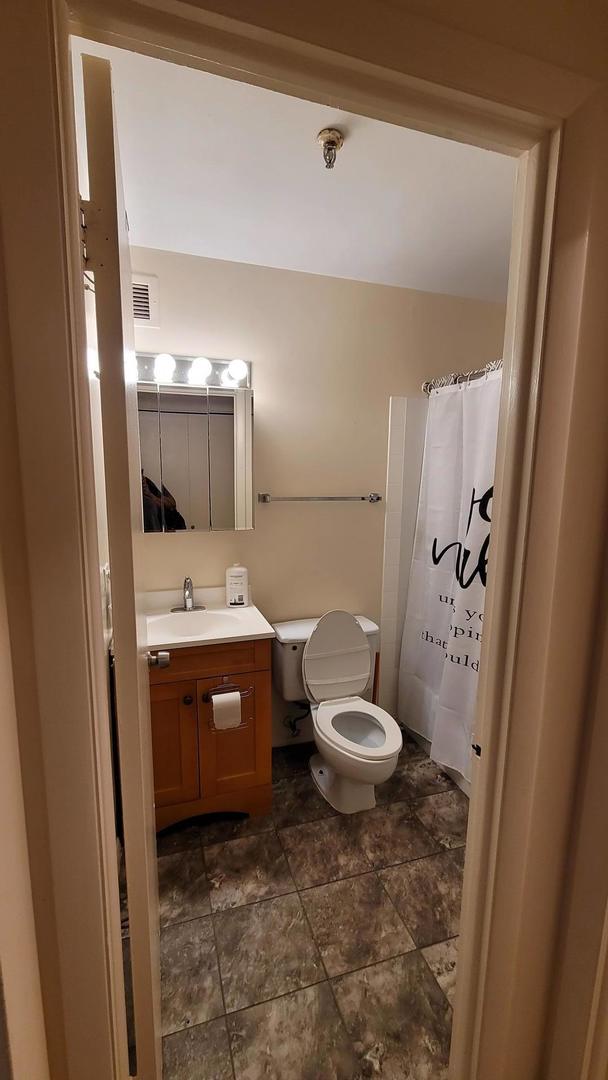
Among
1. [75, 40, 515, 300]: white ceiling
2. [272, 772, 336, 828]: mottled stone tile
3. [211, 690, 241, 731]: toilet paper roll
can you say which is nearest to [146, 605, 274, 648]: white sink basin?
[211, 690, 241, 731]: toilet paper roll

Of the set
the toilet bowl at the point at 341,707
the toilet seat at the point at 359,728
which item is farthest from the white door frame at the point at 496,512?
the toilet bowl at the point at 341,707

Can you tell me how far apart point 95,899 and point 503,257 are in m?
2.40

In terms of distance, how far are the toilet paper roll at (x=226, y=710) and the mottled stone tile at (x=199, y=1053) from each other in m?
0.80

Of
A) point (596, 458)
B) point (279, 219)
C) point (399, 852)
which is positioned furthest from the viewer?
point (399, 852)

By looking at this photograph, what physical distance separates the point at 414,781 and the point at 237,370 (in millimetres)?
2158

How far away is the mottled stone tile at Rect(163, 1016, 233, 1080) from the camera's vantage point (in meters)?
1.08

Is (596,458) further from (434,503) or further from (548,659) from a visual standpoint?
(434,503)

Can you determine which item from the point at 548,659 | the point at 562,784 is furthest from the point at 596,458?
the point at 562,784

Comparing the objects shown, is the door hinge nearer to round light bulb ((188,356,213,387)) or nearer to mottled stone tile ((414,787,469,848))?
round light bulb ((188,356,213,387))

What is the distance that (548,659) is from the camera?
2.52 feet

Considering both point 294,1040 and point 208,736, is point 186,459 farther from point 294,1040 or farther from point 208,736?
point 294,1040

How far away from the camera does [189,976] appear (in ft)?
4.25

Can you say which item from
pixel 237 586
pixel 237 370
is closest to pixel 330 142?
pixel 237 370

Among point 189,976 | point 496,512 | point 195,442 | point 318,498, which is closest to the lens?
point 496,512
